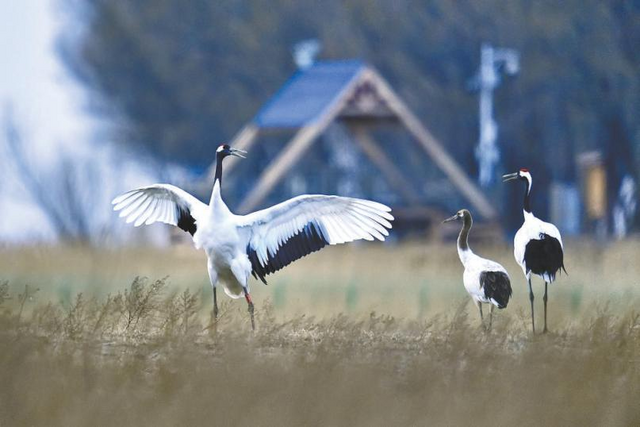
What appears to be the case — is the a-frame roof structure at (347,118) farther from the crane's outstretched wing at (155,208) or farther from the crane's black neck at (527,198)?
the crane's outstretched wing at (155,208)

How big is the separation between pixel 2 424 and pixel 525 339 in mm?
4662

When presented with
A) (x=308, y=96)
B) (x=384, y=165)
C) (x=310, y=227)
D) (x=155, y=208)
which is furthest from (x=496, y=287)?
(x=308, y=96)

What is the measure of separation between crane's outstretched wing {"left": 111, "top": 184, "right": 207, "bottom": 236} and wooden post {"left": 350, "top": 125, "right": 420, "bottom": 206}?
16.6m

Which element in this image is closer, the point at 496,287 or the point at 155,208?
the point at 496,287

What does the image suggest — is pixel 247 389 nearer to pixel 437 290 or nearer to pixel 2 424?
pixel 2 424

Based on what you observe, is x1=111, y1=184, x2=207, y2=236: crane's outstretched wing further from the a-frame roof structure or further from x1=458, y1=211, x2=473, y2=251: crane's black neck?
the a-frame roof structure

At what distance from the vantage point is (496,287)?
1261cm

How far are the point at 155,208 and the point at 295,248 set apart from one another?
1303 mm

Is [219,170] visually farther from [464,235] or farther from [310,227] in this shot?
[464,235]

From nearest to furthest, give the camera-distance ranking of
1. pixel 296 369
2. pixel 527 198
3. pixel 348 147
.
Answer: pixel 296 369 < pixel 527 198 < pixel 348 147

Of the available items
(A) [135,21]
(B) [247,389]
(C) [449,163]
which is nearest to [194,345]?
(B) [247,389]

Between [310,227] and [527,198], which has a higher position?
[527,198]

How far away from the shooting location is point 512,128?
40844mm

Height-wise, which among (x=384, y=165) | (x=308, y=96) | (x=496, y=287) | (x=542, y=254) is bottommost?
(x=496, y=287)
